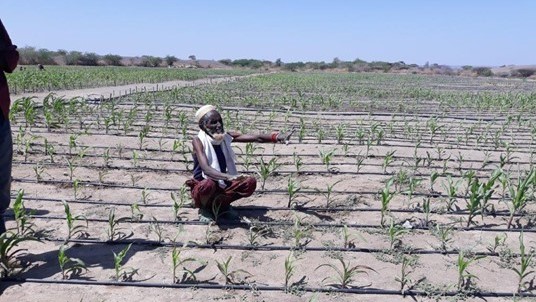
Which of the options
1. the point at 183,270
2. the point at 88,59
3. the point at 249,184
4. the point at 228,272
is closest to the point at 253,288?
the point at 228,272

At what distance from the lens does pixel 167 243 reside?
3.43 meters

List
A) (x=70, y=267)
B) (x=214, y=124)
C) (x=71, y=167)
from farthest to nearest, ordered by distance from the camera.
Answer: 1. (x=71, y=167)
2. (x=214, y=124)
3. (x=70, y=267)

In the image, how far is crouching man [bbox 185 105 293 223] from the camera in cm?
364

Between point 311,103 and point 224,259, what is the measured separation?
9.89 metres

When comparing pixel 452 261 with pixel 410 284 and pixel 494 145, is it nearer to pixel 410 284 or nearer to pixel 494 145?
pixel 410 284

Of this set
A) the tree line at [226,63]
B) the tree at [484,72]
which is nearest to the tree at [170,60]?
the tree line at [226,63]

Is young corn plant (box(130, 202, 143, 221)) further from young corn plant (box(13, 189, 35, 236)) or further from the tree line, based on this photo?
the tree line

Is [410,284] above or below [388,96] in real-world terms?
below

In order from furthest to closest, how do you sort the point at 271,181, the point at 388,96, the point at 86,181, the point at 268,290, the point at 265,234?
1. the point at 388,96
2. the point at 271,181
3. the point at 86,181
4. the point at 265,234
5. the point at 268,290

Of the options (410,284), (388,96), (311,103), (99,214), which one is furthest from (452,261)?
(388,96)

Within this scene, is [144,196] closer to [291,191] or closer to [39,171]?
[291,191]

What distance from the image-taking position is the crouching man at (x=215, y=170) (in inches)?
143

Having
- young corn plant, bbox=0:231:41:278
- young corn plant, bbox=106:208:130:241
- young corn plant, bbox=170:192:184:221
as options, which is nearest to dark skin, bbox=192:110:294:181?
young corn plant, bbox=170:192:184:221

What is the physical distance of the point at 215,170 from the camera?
3.56 meters
